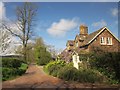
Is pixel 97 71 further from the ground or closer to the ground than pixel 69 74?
further from the ground

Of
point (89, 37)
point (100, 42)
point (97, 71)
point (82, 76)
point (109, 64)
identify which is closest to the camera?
point (82, 76)

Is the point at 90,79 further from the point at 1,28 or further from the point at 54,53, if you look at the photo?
the point at 1,28

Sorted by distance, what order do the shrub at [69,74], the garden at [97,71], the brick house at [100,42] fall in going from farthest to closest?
1. the brick house at [100,42]
2. the shrub at [69,74]
3. the garden at [97,71]

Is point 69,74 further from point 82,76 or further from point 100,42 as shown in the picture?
point 100,42

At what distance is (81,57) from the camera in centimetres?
1506

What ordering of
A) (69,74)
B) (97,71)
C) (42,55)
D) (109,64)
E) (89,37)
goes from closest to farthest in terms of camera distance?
(69,74) → (97,71) → (109,64) → (42,55) → (89,37)

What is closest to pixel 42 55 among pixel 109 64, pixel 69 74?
pixel 69 74

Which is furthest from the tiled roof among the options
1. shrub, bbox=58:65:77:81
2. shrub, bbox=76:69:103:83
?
shrub, bbox=76:69:103:83

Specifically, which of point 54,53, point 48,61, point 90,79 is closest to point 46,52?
point 48,61

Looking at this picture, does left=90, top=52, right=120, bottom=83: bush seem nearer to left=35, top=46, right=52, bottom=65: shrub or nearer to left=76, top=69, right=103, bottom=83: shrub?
left=76, top=69, right=103, bottom=83: shrub

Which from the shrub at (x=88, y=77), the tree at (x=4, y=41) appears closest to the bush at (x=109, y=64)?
the shrub at (x=88, y=77)

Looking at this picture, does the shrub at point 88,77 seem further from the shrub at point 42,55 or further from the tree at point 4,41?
the tree at point 4,41

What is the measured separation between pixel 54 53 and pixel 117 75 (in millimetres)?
10003

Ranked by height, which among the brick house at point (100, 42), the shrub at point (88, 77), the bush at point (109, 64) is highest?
the brick house at point (100, 42)
